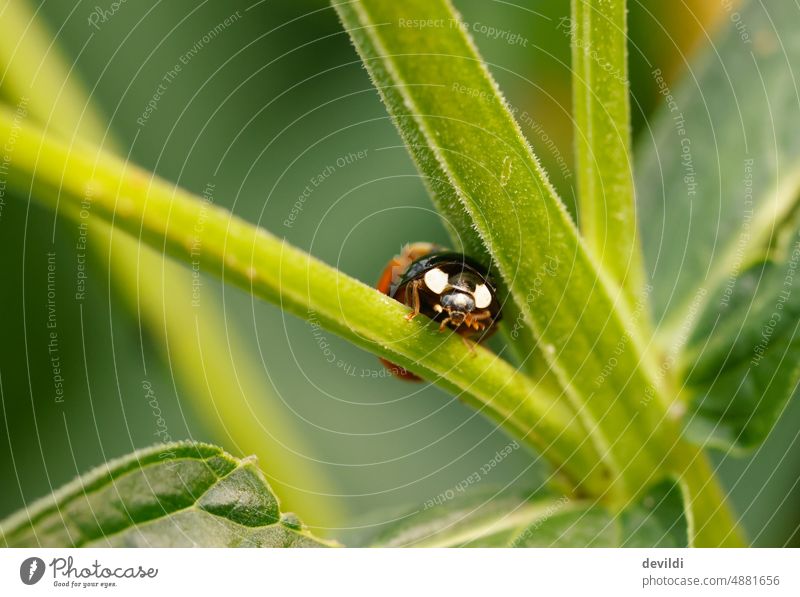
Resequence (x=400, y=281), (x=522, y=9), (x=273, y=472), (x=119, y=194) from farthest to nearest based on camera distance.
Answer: (x=522, y=9) < (x=273, y=472) < (x=400, y=281) < (x=119, y=194)

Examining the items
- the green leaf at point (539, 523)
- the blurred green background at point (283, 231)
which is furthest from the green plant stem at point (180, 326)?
the green leaf at point (539, 523)

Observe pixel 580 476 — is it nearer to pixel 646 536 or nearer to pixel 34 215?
pixel 646 536

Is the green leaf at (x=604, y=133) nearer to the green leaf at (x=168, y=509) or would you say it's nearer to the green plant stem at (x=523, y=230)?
the green plant stem at (x=523, y=230)

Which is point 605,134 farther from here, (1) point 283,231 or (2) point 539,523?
(1) point 283,231

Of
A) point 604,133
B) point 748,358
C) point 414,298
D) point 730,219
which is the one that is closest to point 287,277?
point 414,298

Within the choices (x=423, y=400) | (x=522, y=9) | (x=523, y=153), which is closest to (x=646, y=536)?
(x=523, y=153)

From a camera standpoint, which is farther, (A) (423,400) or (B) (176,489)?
(A) (423,400)

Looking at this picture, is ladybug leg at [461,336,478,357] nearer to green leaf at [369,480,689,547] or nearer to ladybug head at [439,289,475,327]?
ladybug head at [439,289,475,327]

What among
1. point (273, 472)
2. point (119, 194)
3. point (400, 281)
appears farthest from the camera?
point (273, 472)
